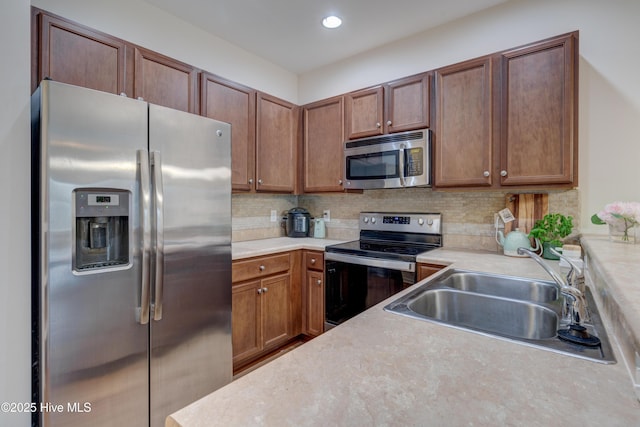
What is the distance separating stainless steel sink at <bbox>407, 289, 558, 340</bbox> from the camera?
1155 millimetres

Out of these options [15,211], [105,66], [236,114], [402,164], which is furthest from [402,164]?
[15,211]

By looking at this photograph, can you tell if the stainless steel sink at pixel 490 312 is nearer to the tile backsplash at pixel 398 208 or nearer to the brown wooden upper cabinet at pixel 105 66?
the tile backsplash at pixel 398 208

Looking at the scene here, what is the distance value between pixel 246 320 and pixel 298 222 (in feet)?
3.83

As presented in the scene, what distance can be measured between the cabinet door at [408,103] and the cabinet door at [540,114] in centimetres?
51

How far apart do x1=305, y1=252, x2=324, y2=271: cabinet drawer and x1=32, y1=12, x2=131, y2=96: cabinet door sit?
1688 millimetres

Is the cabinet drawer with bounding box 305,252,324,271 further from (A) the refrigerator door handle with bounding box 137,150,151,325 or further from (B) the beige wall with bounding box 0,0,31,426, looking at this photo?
(B) the beige wall with bounding box 0,0,31,426

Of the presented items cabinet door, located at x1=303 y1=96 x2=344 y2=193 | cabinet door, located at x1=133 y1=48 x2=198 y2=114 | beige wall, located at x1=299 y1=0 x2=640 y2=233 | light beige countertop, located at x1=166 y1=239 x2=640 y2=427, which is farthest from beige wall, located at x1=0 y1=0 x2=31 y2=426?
beige wall, located at x1=299 y1=0 x2=640 y2=233

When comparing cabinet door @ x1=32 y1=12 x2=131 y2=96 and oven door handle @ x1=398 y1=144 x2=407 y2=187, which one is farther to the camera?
oven door handle @ x1=398 y1=144 x2=407 y2=187

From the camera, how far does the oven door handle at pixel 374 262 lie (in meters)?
2.06

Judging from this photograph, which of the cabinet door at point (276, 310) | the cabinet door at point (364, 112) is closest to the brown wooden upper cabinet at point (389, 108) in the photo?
the cabinet door at point (364, 112)

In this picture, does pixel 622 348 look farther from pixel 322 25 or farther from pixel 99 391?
pixel 322 25

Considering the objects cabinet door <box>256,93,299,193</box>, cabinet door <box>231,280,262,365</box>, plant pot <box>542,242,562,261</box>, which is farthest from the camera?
cabinet door <box>256,93,299,193</box>

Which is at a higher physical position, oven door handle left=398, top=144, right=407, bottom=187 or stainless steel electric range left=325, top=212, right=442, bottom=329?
oven door handle left=398, top=144, right=407, bottom=187

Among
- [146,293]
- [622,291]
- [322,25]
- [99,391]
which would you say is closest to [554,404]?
[622,291]
